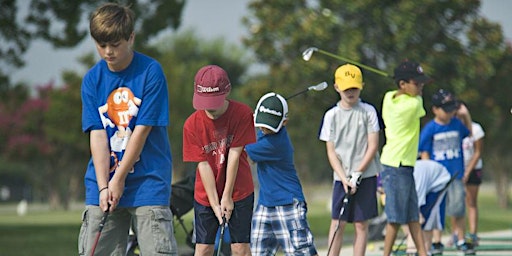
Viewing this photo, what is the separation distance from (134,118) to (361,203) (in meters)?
3.51

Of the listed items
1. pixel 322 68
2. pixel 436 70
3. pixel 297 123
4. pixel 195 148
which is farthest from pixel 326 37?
pixel 195 148

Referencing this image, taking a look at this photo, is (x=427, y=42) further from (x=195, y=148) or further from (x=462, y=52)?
(x=195, y=148)

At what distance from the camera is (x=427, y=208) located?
10.8 metres

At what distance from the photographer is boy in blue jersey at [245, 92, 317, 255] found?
771 cm

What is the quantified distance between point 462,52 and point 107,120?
30465 mm

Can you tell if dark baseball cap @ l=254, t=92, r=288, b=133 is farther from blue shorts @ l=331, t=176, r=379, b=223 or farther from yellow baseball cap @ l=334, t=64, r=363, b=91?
blue shorts @ l=331, t=176, r=379, b=223

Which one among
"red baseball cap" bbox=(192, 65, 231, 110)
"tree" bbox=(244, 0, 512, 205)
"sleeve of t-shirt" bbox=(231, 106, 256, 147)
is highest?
"tree" bbox=(244, 0, 512, 205)

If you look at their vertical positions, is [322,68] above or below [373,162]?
above

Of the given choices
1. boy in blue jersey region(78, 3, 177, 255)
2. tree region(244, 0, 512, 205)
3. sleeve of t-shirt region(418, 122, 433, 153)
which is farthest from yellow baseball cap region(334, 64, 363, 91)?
tree region(244, 0, 512, 205)

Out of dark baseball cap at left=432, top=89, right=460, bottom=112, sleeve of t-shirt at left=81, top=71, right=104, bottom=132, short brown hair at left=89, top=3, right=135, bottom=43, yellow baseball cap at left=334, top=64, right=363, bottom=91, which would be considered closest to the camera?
short brown hair at left=89, top=3, right=135, bottom=43

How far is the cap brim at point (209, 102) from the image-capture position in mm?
6488

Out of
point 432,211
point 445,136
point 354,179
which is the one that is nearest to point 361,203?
point 354,179

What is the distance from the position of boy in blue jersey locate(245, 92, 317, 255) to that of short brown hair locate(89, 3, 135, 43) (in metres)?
2.28

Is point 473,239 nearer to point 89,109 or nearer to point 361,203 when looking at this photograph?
point 361,203
